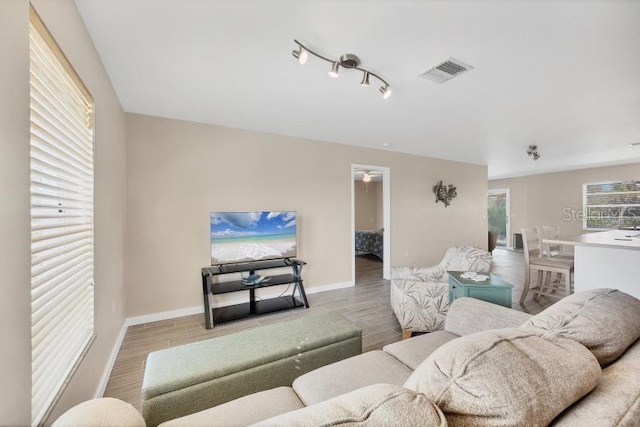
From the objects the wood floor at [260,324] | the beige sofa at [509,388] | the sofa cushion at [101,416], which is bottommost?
the wood floor at [260,324]

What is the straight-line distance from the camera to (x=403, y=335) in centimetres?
266

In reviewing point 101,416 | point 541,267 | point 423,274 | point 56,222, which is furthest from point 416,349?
point 541,267

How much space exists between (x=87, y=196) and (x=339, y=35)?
1995 millimetres

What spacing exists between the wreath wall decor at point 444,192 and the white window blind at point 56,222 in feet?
18.7

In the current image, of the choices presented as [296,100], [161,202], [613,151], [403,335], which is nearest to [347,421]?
[403,335]

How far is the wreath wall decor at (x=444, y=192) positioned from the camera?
225 inches

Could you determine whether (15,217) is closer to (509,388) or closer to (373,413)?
(373,413)

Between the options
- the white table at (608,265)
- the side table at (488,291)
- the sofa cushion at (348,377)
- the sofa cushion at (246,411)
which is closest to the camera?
the sofa cushion at (246,411)

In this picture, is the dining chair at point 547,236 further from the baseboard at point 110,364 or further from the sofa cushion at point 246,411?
the baseboard at point 110,364

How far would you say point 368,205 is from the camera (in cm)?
980

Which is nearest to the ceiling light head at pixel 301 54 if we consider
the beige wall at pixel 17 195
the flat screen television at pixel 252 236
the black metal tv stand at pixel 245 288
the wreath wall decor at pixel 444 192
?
the beige wall at pixel 17 195

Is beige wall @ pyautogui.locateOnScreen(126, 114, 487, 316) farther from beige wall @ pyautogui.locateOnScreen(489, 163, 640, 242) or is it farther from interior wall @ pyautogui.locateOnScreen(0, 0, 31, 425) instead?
beige wall @ pyautogui.locateOnScreen(489, 163, 640, 242)

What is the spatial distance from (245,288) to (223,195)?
1266 millimetres

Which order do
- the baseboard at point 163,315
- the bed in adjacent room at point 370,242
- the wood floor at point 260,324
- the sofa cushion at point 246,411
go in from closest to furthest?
the sofa cushion at point 246,411 < the wood floor at point 260,324 < the baseboard at point 163,315 < the bed in adjacent room at point 370,242
